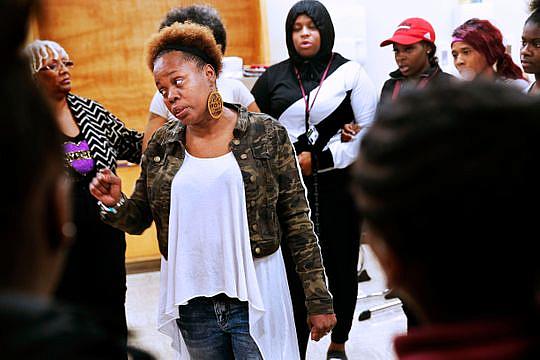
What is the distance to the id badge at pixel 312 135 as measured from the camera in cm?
313

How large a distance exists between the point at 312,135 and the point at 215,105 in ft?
3.42

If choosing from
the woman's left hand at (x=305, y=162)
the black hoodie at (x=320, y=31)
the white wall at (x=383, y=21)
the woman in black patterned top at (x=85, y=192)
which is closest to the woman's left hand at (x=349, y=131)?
the woman's left hand at (x=305, y=162)

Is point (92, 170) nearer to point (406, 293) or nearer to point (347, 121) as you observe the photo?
point (347, 121)

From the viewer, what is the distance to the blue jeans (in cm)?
208

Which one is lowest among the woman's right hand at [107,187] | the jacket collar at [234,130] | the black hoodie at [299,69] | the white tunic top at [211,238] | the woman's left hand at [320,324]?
the woman's left hand at [320,324]

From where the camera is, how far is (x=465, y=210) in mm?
738

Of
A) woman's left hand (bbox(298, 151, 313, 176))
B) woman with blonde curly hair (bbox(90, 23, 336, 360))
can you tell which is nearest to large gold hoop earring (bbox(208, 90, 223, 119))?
woman with blonde curly hair (bbox(90, 23, 336, 360))

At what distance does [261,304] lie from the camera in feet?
6.77

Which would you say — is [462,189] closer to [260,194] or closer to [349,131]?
[260,194]

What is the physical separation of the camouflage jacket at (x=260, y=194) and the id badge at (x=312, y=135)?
0.96 m

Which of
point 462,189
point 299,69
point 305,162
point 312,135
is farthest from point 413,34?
point 462,189

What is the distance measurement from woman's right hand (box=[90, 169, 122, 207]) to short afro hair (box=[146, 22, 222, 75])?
40 cm

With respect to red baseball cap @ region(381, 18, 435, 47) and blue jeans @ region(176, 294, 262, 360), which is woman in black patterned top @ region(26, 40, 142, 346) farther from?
red baseball cap @ region(381, 18, 435, 47)

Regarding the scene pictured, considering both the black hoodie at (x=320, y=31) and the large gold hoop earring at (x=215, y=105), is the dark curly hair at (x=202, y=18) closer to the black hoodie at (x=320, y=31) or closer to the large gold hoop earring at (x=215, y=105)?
the black hoodie at (x=320, y=31)
